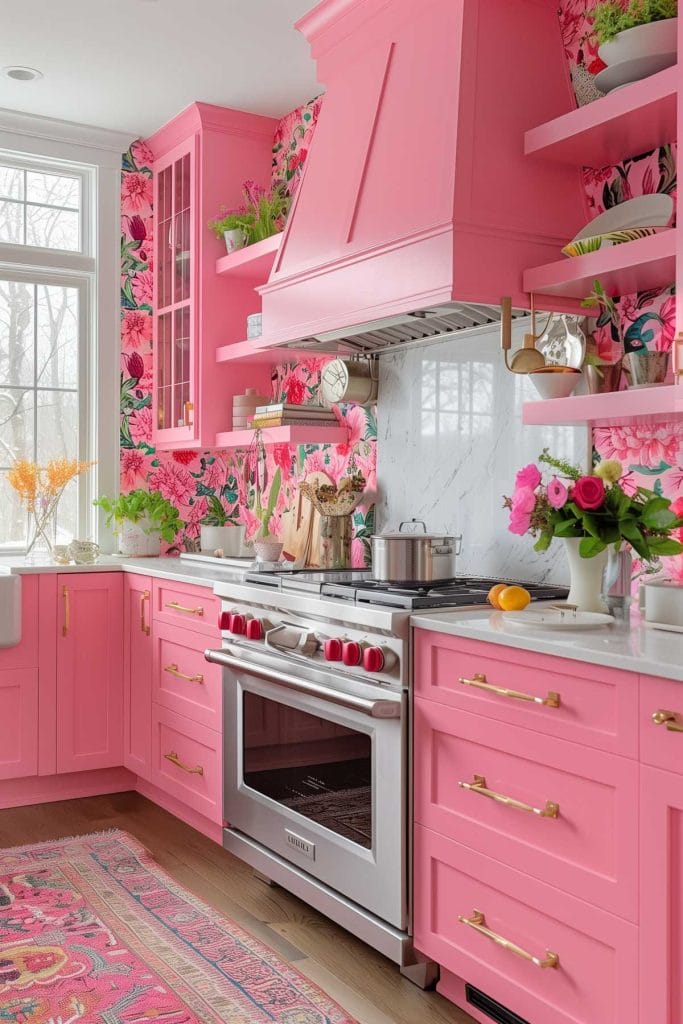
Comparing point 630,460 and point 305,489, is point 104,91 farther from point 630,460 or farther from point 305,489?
point 630,460

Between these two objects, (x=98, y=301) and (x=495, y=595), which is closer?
(x=495, y=595)

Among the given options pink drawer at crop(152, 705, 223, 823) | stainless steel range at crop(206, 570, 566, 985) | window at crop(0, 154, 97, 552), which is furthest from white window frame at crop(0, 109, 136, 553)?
stainless steel range at crop(206, 570, 566, 985)

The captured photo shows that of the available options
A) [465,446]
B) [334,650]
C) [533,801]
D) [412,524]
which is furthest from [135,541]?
[533,801]

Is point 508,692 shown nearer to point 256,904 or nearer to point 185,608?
point 256,904

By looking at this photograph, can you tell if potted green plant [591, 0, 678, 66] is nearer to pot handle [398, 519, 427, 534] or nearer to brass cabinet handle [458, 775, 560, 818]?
pot handle [398, 519, 427, 534]

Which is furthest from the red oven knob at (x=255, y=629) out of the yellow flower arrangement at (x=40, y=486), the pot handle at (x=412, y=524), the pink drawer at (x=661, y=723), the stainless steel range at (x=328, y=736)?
the yellow flower arrangement at (x=40, y=486)

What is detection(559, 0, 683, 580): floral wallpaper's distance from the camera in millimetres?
2420

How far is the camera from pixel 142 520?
14.2 ft

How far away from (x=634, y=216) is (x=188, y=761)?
87.7 inches

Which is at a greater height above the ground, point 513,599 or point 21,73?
point 21,73

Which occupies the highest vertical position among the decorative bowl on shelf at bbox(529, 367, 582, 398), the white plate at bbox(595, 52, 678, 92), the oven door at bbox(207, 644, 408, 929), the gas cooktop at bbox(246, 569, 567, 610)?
the white plate at bbox(595, 52, 678, 92)

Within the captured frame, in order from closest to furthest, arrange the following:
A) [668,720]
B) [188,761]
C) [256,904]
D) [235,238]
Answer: [668,720] → [256,904] → [188,761] → [235,238]

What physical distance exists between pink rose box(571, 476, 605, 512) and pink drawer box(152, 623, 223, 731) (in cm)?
145

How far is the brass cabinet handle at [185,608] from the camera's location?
3343mm
